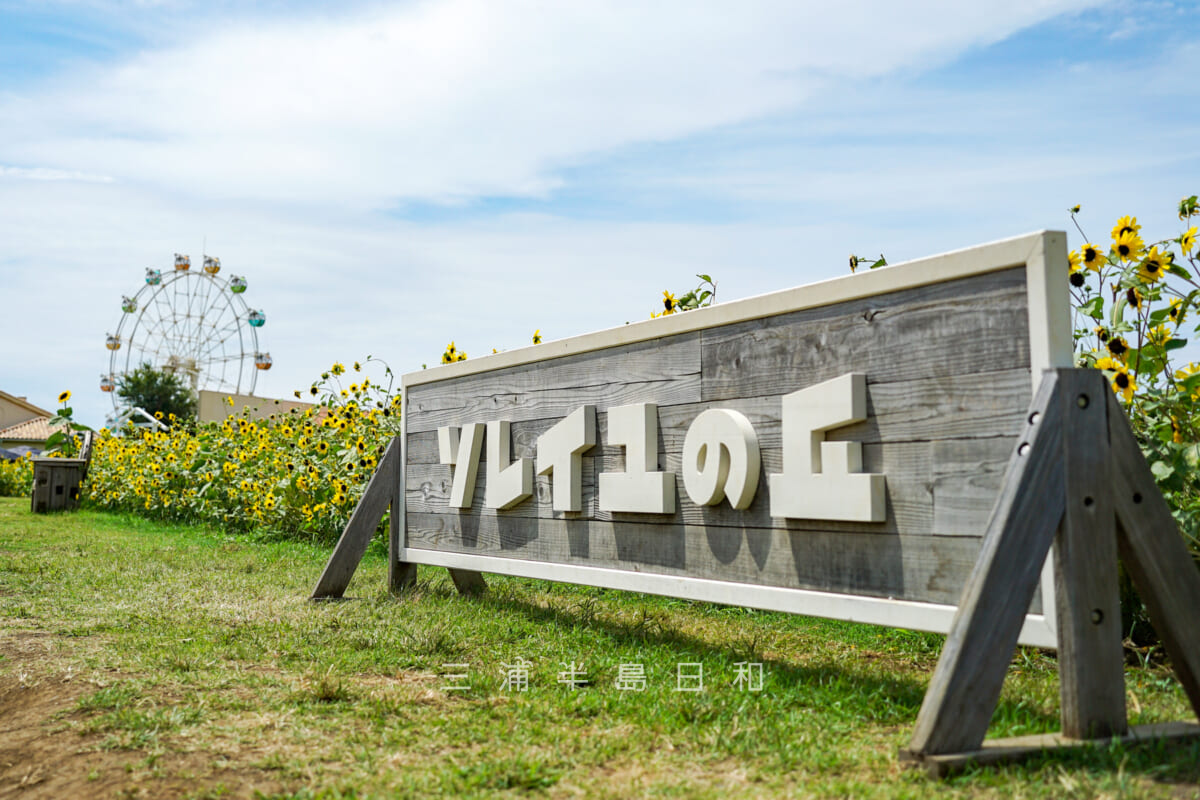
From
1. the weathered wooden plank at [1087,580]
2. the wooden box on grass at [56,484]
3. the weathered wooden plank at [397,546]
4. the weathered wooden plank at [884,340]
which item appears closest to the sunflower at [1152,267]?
the weathered wooden plank at [884,340]

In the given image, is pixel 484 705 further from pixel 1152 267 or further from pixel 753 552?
pixel 1152 267

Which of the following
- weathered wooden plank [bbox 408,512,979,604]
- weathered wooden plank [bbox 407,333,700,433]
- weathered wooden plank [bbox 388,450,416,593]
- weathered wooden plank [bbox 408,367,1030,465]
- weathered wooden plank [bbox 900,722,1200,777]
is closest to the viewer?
weathered wooden plank [bbox 900,722,1200,777]

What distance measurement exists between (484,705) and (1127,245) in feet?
8.35

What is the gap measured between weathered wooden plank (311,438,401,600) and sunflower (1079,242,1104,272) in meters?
3.35

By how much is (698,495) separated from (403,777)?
54.7 inches

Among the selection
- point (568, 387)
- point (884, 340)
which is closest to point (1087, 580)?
point (884, 340)

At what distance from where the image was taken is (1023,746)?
75.7 inches

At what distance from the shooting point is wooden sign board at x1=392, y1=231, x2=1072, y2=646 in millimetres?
2270

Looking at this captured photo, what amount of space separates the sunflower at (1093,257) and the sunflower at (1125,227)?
70mm

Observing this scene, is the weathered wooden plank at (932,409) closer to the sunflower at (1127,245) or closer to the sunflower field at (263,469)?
the sunflower at (1127,245)

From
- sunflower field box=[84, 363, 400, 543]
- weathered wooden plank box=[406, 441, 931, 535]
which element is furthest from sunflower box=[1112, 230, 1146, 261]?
sunflower field box=[84, 363, 400, 543]

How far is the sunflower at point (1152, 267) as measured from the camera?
3053mm

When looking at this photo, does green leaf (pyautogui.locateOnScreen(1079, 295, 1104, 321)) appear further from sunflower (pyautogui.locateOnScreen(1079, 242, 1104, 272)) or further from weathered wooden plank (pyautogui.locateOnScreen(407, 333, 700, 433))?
weathered wooden plank (pyautogui.locateOnScreen(407, 333, 700, 433))

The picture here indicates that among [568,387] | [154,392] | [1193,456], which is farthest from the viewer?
[154,392]
